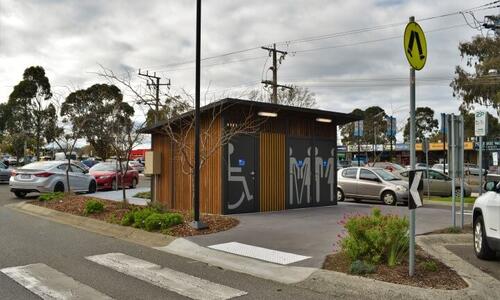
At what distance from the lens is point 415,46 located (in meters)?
6.58

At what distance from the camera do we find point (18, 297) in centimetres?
586

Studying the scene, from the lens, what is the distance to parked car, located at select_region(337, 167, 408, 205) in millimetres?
18344

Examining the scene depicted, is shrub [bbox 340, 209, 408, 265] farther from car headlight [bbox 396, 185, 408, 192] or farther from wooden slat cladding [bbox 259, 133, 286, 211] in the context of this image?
car headlight [bbox 396, 185, 408, 192]

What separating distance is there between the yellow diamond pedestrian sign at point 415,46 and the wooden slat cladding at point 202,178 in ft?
23.0

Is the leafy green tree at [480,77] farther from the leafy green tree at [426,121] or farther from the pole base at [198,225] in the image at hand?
the leafy green tree at [426,121]

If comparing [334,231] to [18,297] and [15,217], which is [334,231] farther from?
[15,217]

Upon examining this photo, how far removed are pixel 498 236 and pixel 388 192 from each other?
452 inches

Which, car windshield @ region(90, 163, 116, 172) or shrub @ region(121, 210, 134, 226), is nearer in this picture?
shrub @ region(121, 210, 134, 226)

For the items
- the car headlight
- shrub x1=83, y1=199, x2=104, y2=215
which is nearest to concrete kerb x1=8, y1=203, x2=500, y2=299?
shrub x1=83, y1=199, x2=104, y2=215

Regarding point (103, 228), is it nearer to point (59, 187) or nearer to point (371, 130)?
point (59, 187)

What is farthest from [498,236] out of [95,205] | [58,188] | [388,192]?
[58,188]

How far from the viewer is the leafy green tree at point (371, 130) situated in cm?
6422

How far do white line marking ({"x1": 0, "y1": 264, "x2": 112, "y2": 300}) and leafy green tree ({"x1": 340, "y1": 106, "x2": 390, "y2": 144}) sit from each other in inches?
2198

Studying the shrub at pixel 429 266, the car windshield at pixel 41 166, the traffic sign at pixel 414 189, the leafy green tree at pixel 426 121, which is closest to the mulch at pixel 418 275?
the shrub at pixel 429 266
